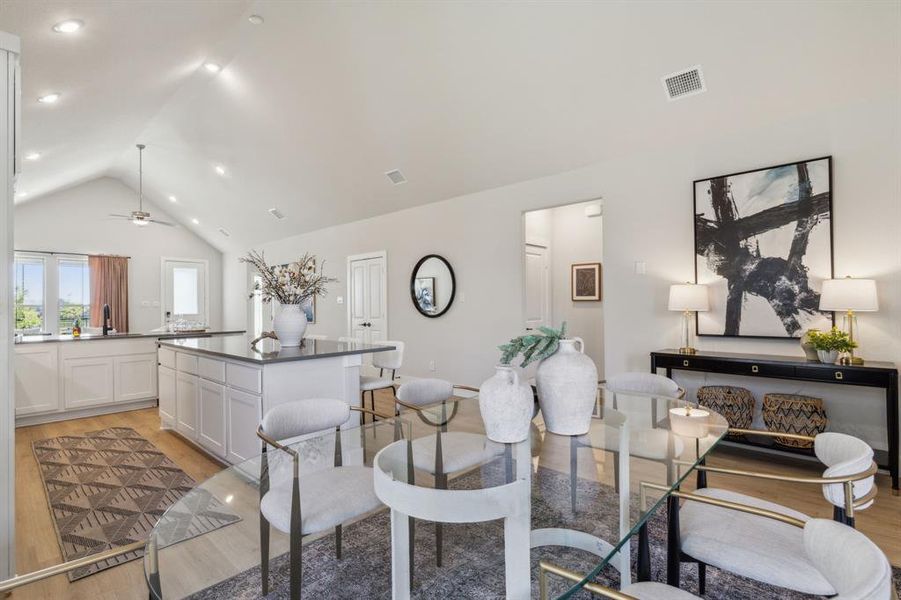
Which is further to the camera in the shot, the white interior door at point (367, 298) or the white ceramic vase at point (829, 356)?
the white interior door at point (367, 298)

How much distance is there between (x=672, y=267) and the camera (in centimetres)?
414

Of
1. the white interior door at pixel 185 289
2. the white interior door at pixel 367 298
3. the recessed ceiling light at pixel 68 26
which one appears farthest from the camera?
the white interior door at pixel 185 289

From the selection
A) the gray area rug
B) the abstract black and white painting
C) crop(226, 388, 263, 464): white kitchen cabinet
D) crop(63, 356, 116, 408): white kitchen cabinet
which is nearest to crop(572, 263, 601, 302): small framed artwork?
the abstract black and white painting

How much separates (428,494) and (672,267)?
151 inches

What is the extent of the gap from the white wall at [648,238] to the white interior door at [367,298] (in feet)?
0.63

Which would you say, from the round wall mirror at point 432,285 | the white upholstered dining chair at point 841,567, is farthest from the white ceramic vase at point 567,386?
the round wall mirror at point 432,285

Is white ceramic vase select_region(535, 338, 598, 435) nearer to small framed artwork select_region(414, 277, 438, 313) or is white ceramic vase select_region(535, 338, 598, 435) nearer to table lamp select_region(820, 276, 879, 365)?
table lamp select_region(820, 276, 879, 365)

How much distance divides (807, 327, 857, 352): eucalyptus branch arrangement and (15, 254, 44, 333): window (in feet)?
36.7

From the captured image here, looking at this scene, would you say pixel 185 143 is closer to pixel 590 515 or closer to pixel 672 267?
pixel 672 267

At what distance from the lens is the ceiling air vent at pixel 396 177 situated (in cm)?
574

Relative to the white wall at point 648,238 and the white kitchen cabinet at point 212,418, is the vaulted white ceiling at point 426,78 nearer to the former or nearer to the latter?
the white wall at point 648,238

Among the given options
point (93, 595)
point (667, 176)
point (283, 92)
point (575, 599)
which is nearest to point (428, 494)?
point (575, 599)

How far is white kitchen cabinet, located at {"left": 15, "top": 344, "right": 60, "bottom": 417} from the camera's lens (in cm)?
475

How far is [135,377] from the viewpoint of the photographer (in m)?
5.43
